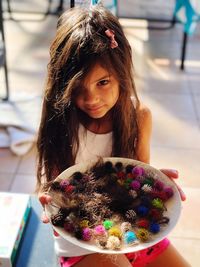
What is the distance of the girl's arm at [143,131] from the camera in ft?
3.34

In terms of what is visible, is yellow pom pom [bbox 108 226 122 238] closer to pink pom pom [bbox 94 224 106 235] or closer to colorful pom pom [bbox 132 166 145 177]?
pink pom pom [bbox 94 224 106 235]

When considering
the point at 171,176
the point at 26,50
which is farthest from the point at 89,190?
the point at 26,50

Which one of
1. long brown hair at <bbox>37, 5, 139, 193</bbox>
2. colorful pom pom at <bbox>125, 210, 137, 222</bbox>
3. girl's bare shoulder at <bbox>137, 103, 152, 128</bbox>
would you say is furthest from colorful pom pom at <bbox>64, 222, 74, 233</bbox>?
girl's bare shoulder at <bbox>137, 103, 152, 128</bbox>

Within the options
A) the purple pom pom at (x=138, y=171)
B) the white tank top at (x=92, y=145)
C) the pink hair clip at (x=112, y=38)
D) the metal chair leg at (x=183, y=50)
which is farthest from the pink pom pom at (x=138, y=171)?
the metal chair leg at (x=183, y=50)

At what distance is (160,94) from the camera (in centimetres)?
Result: 199

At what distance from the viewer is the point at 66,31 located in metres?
0.83

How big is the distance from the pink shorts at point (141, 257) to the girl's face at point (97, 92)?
305 millimetres

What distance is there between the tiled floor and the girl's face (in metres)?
0.57

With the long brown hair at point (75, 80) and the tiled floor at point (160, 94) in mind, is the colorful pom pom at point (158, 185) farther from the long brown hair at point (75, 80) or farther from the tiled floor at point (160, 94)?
the tiled floor at point (160, 94)

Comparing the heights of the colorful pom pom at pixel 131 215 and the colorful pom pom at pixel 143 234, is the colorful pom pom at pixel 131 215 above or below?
above

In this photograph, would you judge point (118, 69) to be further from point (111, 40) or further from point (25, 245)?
point (25, 245)

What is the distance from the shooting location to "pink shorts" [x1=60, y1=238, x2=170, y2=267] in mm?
904

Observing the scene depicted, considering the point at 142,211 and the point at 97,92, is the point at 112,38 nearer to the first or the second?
the point at 97,92

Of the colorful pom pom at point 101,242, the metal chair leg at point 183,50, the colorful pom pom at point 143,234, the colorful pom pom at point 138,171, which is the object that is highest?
the colorful pom pom at point 138,171
